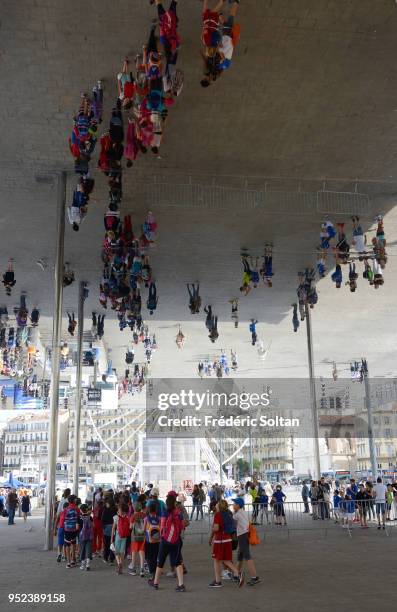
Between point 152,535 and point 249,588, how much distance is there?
1.57 m

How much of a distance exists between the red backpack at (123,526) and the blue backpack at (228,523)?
74.8 inches

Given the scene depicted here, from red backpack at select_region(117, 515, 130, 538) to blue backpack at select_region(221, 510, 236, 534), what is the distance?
1900mm

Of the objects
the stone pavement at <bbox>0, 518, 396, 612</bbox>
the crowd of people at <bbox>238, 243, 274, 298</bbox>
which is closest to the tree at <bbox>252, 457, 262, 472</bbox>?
the crowd of people at <bbox>238, 243, 274, 298</bbox>

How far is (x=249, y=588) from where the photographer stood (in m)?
8.27

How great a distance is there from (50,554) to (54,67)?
956 cm

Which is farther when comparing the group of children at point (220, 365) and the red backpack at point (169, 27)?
the group of children at point (220, 365)

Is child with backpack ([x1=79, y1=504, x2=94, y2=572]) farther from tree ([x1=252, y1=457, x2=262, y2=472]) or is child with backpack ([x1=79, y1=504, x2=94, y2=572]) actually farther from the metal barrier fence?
tree ([x1=252, y1=457, x2=262, y2=472])

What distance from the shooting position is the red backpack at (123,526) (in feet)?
30.8

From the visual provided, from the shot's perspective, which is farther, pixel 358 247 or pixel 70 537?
pixel 358 247

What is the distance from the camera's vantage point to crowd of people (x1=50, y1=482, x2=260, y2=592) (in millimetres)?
8094

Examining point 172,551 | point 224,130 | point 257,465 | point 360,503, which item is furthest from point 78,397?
point 257,465

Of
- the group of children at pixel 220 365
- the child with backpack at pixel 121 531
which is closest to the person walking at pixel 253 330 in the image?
the group of children at pixel 220 365

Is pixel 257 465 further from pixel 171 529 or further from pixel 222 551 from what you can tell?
pixel 171 529

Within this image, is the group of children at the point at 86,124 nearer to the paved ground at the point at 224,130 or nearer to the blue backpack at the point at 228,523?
the paved ground at the point at 224,130
